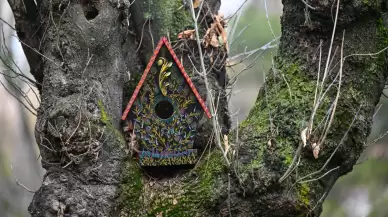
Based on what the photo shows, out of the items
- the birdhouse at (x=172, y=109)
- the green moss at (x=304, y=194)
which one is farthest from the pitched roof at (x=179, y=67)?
the green moss at (x=304, y=194)

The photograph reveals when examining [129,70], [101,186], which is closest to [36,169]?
[129,70]

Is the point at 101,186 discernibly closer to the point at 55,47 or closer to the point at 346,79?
the point at 55,47

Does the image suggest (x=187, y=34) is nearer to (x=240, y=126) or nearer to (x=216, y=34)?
(x=216, y=34)

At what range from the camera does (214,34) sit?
3.23 metres

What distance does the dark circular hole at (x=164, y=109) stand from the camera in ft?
9.59

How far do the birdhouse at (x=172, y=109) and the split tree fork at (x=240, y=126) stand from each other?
137 millimetres

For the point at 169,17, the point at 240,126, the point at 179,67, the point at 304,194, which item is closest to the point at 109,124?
the point at 179,67

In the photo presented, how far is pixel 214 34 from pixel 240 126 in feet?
2.80

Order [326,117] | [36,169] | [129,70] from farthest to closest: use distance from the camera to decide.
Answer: [36,169]
[129,70]
[326,117]

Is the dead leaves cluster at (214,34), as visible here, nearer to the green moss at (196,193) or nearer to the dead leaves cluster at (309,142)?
the green moss at (196,193)

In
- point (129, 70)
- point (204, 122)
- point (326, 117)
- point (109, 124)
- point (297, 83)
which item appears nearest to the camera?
point (326, 117)

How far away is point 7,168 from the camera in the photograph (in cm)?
691

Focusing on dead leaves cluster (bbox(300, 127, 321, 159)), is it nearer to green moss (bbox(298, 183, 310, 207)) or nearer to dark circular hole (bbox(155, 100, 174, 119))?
green moss (bbox(298, 183, 310, 207))

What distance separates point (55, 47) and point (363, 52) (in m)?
1.61
